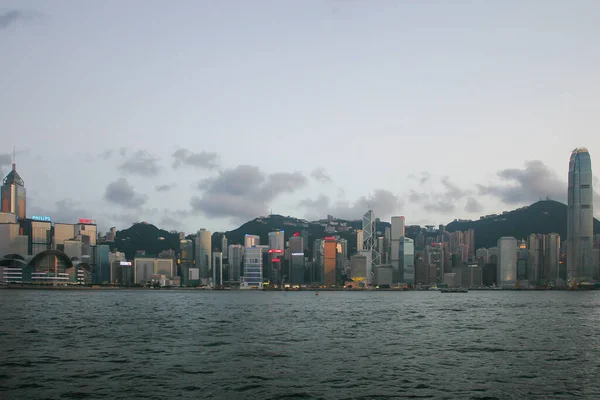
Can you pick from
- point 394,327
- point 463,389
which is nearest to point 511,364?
point 463,389

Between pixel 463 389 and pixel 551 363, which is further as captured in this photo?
pixel 551 363

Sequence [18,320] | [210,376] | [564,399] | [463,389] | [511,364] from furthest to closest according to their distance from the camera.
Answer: [18,320], [511,364], [210,376], [463,389], [564,399]

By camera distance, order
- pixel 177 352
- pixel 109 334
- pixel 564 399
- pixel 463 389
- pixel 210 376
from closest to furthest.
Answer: pixel 564 399
pixel 463 389
pixel 210 376
pixel 177 352
pixel 109 334

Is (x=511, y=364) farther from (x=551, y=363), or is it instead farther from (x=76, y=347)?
(x=76, y=347)

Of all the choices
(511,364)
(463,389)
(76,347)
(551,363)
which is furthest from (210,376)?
(551,363)

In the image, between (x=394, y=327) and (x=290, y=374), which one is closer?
(x=290, y=374)

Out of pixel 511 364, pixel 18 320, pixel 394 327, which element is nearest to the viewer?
pixel 511 364

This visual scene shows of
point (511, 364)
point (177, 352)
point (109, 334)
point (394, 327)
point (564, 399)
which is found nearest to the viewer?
point (564, 399)

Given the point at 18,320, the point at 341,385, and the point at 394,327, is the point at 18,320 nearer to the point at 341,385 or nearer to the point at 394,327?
the point at 394,327
